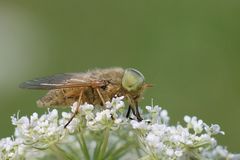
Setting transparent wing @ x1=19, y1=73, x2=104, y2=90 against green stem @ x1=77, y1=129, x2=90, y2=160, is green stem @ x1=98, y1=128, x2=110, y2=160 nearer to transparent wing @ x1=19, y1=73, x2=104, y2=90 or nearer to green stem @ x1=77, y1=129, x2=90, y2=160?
green stem @ x1=77, y1=129, x2=90, y2=160

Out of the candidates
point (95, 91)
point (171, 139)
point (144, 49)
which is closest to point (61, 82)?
point (95, 91)

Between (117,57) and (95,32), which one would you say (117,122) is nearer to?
(117,57)

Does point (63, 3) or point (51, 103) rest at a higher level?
point (63, 3)

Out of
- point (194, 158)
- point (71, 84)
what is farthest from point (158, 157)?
point (71, 84)

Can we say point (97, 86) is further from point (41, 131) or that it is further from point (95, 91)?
point (41, 131)

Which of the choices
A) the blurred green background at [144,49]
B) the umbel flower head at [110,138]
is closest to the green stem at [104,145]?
the umbel flower head at [110,138]

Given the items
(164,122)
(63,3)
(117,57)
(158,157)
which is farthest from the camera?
(63,3)

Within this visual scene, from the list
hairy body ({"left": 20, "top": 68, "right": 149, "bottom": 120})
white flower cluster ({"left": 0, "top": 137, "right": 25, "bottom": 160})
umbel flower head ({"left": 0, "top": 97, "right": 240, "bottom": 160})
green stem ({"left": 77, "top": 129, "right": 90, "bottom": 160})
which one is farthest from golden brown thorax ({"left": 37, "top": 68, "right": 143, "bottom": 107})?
white flower cluster ({"left": 0, "top": 137, "right": 25, "bottom": 160})
